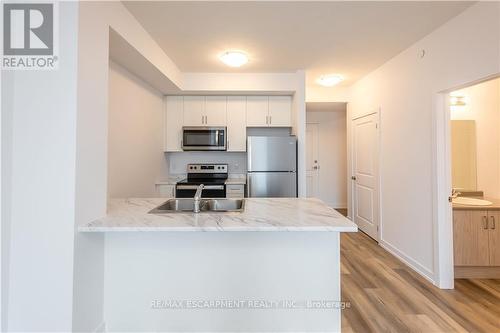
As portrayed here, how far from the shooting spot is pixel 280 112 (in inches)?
161

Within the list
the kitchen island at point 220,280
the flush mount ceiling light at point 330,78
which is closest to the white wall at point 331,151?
the flush mount ceiling light at point 330,78

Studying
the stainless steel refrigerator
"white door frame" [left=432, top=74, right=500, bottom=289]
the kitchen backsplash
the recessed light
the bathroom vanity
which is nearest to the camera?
"white door frame" [left=432, top=74, right=500, bottom=289]

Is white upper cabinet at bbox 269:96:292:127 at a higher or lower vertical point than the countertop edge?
higher

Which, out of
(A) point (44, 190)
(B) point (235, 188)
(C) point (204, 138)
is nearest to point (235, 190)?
(B) point (235, 188)

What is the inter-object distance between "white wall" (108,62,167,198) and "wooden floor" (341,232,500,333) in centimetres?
251

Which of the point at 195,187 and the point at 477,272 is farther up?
the point at 195,187

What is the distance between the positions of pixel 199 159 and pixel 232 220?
2.97 m

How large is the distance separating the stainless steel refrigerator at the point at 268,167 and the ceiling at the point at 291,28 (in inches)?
41.9

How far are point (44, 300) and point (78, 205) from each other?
55 cm

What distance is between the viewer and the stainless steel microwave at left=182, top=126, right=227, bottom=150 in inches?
154

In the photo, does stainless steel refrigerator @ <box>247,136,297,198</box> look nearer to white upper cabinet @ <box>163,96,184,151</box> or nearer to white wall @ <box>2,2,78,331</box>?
white upper cabinet @ <box>163,96,184,151</box>

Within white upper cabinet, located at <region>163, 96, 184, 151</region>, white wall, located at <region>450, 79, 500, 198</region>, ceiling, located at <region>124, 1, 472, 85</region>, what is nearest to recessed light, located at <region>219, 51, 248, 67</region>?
ceiling, located at <region>124, 1, 472, 85</region>

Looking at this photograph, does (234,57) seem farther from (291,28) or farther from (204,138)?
(204,138)

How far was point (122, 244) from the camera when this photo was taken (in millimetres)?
1733
